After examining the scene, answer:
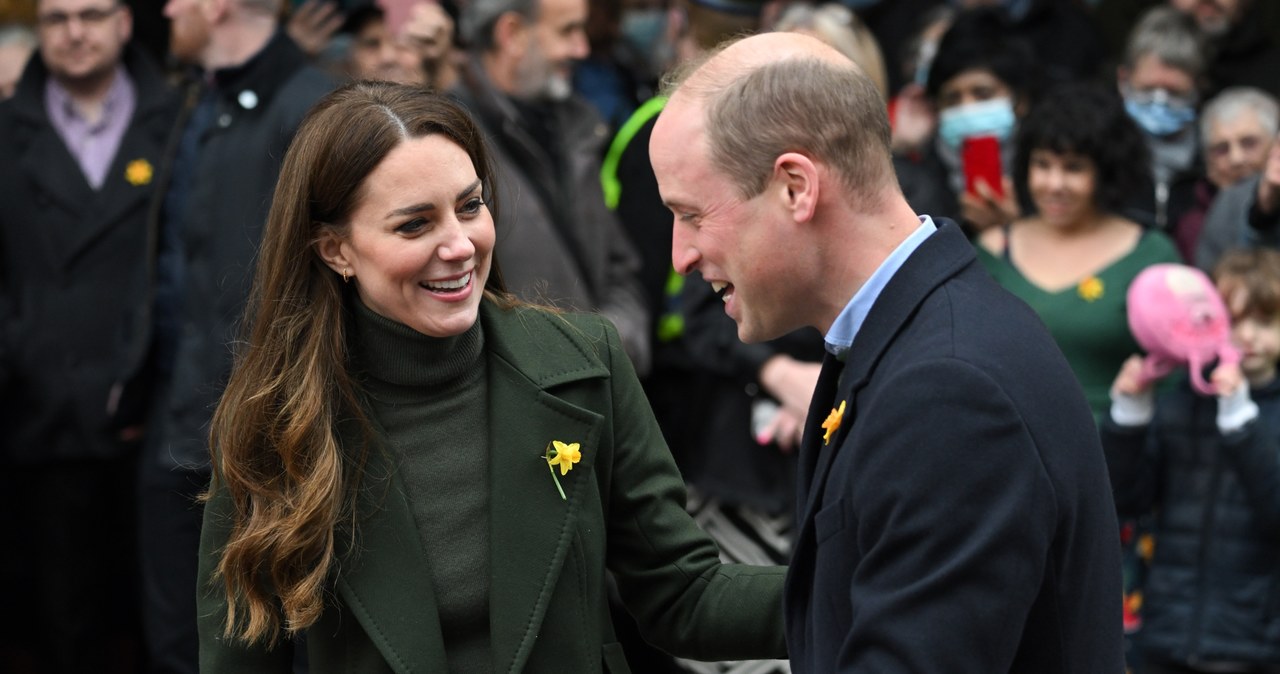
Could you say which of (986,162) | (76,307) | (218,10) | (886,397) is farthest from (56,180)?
(886,397)

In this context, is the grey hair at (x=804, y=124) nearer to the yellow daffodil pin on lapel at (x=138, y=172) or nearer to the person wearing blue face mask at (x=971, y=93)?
the person wearing blue face mask at (x=971, y=93)

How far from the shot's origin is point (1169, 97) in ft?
21.1

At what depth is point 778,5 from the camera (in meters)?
6.70

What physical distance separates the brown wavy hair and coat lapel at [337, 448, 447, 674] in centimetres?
4

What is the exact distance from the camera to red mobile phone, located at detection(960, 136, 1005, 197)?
5.75m

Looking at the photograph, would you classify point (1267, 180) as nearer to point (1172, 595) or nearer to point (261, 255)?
point (1172, 595)

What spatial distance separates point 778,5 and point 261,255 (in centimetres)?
414

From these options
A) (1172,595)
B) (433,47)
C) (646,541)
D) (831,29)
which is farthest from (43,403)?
(1172,595)

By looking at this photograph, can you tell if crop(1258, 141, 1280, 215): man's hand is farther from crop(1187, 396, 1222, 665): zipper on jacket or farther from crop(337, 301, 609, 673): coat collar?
crop(337, 301, 609, 673): coat collar

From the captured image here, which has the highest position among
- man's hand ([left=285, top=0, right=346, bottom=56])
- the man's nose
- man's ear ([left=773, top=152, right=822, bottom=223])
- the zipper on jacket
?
man's ear ([left=773, top=152, right=822, bottom=223])

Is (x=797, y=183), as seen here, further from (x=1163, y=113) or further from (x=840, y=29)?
(x=1163, y=113)

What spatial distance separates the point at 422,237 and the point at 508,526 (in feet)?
1.72

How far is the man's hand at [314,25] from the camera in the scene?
22.4 ft

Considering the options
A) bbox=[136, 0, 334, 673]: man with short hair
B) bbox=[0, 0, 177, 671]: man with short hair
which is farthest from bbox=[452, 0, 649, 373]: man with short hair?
bbox=[0, 0, 177, 671]: man with short hair
